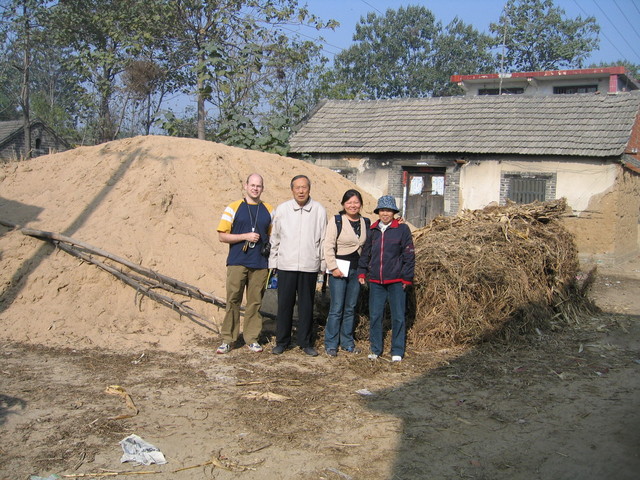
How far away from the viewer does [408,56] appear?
42.6m

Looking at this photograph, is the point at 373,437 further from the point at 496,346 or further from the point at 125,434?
the point at 496,346

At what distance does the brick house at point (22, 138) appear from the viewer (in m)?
26.4

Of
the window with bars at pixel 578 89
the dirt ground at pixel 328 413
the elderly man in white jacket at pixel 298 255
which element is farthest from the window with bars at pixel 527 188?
the elderly man in white jacket at pixel 298 255

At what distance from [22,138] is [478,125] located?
2016 cm

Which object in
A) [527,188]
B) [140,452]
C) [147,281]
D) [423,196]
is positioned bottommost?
[140,452]

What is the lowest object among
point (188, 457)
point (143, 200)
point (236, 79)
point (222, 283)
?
point (188, 457)

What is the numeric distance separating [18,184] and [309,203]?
15.9 ft

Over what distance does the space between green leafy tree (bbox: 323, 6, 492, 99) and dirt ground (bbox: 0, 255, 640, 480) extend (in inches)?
1443

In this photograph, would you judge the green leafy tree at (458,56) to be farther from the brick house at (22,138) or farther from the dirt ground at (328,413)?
the dirt ground at (328,413)

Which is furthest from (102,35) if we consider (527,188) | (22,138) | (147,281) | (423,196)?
(147,281)

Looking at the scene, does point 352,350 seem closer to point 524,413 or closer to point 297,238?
point 297,238

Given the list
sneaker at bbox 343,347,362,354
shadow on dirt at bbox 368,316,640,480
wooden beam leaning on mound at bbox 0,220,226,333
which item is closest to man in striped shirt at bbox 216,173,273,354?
wooden beam leaning on mound at bbox 0,220,226,333

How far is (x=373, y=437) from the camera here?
4.17 m

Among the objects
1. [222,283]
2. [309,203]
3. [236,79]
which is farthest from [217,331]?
[236,79]
